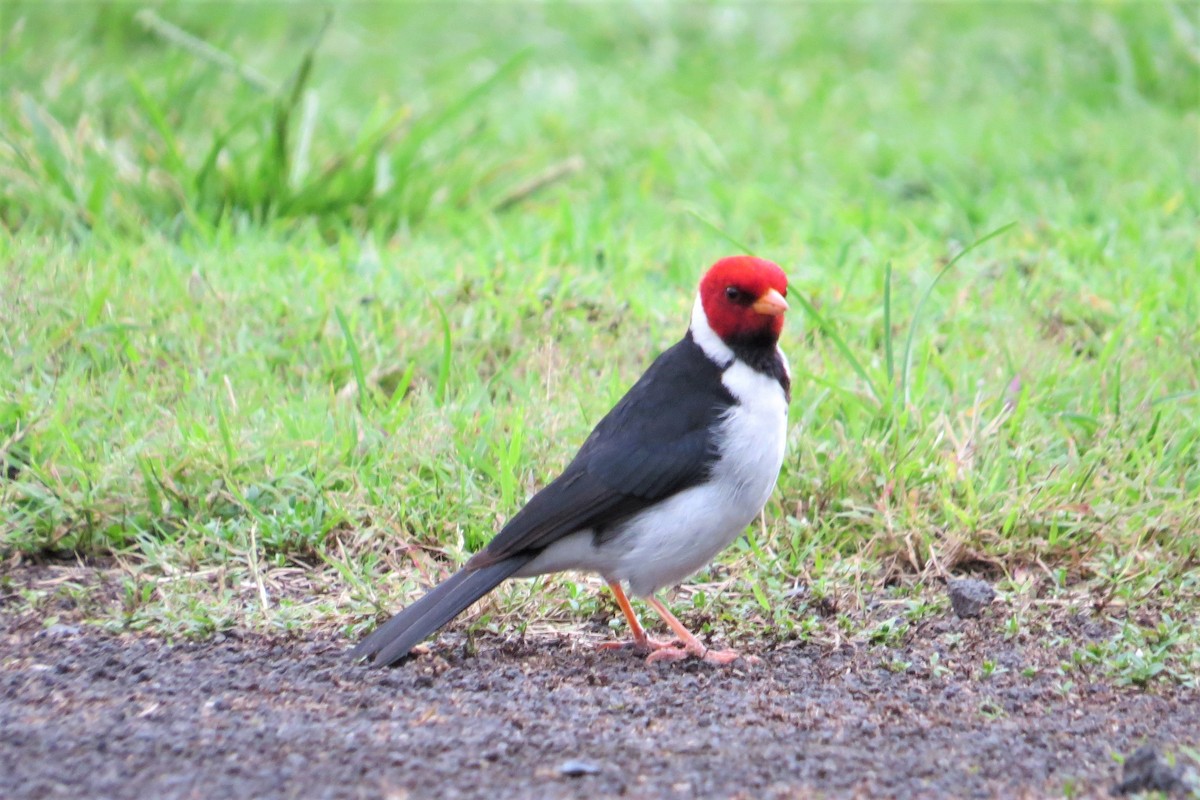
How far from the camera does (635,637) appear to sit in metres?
3.98

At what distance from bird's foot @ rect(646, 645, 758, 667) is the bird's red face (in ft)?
2.78

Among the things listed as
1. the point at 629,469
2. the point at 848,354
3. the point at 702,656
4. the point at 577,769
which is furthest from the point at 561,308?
the point at 577,769

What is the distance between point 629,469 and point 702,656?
53cm

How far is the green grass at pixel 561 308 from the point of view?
4.20m

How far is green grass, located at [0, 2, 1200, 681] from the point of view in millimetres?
4199

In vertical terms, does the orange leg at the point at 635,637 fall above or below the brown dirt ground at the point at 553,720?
below

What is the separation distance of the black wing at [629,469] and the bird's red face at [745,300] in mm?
136

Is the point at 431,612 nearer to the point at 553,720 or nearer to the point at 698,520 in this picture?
the point at 553,720

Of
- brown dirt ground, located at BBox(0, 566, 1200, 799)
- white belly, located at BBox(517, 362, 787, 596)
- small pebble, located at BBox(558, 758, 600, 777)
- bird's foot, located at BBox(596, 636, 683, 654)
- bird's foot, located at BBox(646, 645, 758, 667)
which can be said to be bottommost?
A: bird's foot, located at BBox(596, 636, 683, 654)

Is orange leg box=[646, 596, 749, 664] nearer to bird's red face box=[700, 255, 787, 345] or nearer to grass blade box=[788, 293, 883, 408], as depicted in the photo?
bird's red face box=[700, 255, 787, 345]

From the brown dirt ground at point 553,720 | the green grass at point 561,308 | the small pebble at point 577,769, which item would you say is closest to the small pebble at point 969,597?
the brown dirt ground at point 553,720

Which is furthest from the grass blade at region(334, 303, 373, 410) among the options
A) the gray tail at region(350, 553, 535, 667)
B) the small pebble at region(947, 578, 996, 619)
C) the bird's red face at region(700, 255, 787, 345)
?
the small pebble at region(947, 578, 996, 619)

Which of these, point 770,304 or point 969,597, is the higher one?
point 770,304

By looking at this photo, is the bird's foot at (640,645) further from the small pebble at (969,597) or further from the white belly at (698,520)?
the small pebble at (969,597)
